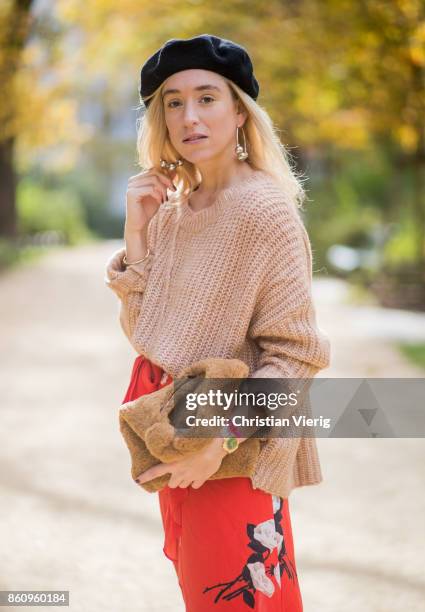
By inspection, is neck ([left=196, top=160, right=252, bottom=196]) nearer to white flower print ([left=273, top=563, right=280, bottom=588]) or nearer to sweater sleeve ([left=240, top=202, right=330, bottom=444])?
sweater sleeve ([left=240, top=202, right=330, bottom=444])

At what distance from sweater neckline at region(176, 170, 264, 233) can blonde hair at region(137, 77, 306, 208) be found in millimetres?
48

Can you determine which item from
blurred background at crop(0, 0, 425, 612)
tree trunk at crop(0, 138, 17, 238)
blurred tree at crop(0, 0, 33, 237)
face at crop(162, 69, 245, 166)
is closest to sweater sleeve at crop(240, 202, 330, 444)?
face at crop(162, 69, 245, 166)

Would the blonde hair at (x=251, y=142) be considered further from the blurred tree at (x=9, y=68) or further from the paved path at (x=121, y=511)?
the blurred tree at (x=9, y=68)

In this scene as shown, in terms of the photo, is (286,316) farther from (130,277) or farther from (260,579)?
(260,579)

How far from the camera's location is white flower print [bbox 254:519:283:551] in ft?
6.81

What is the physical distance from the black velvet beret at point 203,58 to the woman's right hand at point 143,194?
299 millimetres

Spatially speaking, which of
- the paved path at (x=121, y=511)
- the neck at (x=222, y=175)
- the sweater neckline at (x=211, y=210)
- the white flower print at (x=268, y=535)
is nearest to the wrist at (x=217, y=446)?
the white flower print at (x=268, y=535)

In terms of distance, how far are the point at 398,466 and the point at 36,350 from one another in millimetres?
5577

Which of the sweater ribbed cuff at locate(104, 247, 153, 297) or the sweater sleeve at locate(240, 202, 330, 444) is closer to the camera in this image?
the sweater sleeve at locate(240, 202, 330, 444)

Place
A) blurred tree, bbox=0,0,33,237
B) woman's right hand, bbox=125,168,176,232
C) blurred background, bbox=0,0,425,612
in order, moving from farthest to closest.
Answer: blurred tree, bbox=0,0,33,237 < blurred background, bbox=0,0,425,612 < woman's right hand, bbox=125,168,176,232

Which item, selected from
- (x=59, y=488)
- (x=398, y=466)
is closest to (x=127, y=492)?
(x=59, y=488)

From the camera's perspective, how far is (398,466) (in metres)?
5.44

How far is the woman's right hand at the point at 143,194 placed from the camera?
2.38 meters

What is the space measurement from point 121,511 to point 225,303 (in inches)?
113
